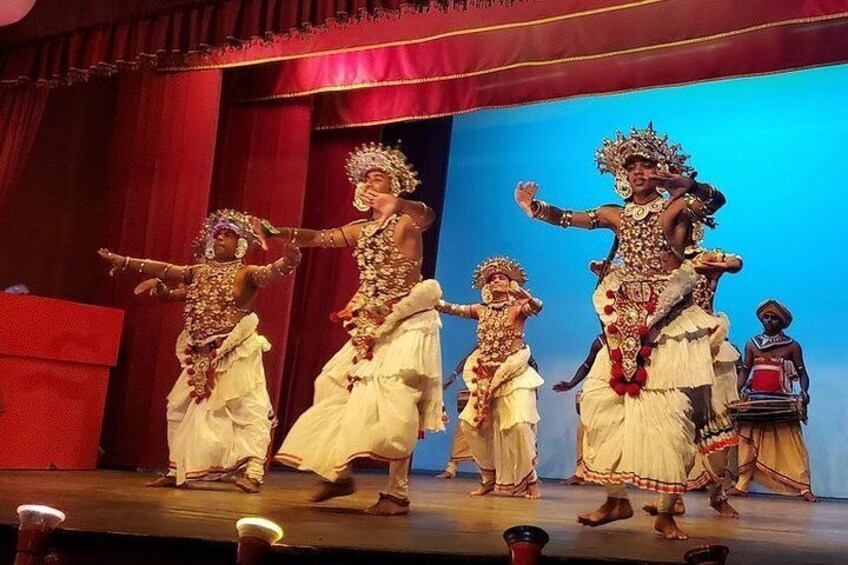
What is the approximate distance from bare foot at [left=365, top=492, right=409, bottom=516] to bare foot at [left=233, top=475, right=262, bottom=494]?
3.50 ft

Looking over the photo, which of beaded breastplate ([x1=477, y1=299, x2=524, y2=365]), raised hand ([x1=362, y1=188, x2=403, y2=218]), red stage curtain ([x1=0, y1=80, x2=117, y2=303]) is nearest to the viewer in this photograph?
raised hand ([x1=362, y1=188, x2=403, y2=218])

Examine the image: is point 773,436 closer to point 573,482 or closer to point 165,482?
point 573,482

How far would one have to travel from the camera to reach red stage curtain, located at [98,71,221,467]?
668 centimetres

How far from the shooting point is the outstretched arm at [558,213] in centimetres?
415

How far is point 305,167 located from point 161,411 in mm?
2145

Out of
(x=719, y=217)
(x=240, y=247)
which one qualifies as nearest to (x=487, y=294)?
(x=240, y=247)

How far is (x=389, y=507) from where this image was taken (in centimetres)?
420

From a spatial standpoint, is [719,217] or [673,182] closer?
[673,182]

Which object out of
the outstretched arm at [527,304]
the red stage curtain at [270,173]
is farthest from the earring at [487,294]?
the red stage curtain at [270,173]

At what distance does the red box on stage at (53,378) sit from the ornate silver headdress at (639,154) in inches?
147

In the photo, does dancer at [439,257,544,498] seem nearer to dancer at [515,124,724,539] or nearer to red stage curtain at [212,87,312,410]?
red stage curtain at [212,87,312,410]

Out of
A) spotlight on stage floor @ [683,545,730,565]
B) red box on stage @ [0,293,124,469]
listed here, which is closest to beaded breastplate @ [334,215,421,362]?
red box on stage @ [0,293,124,469]

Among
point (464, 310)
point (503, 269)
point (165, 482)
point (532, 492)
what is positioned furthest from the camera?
point (464, 310)

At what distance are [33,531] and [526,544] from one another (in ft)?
2.83
